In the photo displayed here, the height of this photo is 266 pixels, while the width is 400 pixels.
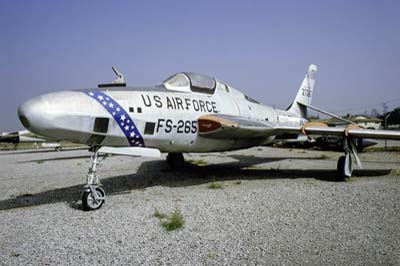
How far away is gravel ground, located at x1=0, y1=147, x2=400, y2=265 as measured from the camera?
3859 millimetres

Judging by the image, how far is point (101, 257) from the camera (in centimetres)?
→ 390

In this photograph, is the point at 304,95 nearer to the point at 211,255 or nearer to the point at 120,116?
the point at 120,116

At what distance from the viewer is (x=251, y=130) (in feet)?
30.6

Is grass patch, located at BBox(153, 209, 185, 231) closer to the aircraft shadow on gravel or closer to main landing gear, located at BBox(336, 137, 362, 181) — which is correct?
the aircraft shadow on gravel

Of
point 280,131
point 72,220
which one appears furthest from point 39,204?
point 280,131

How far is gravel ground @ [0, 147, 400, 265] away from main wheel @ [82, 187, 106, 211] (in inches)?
5.7

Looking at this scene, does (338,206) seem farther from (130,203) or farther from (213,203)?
(130,203)

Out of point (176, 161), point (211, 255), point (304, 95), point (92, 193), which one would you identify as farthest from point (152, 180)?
point (304, 95)

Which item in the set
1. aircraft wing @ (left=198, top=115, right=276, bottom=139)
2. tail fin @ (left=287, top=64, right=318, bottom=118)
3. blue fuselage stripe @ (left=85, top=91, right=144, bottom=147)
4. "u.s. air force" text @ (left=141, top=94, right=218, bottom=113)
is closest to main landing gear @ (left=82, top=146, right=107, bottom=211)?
blue fuselage stripe @ (left=85, top=91, right=144, bottom=147)

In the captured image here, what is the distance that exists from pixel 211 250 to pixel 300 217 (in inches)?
84.9

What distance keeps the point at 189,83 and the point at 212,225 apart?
4.88 m

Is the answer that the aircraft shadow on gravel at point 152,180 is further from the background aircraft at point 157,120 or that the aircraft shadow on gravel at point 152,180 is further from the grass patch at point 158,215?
the grass patch at point 158,215

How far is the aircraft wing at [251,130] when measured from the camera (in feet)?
28.0

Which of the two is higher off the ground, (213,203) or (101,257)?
(101,257)
